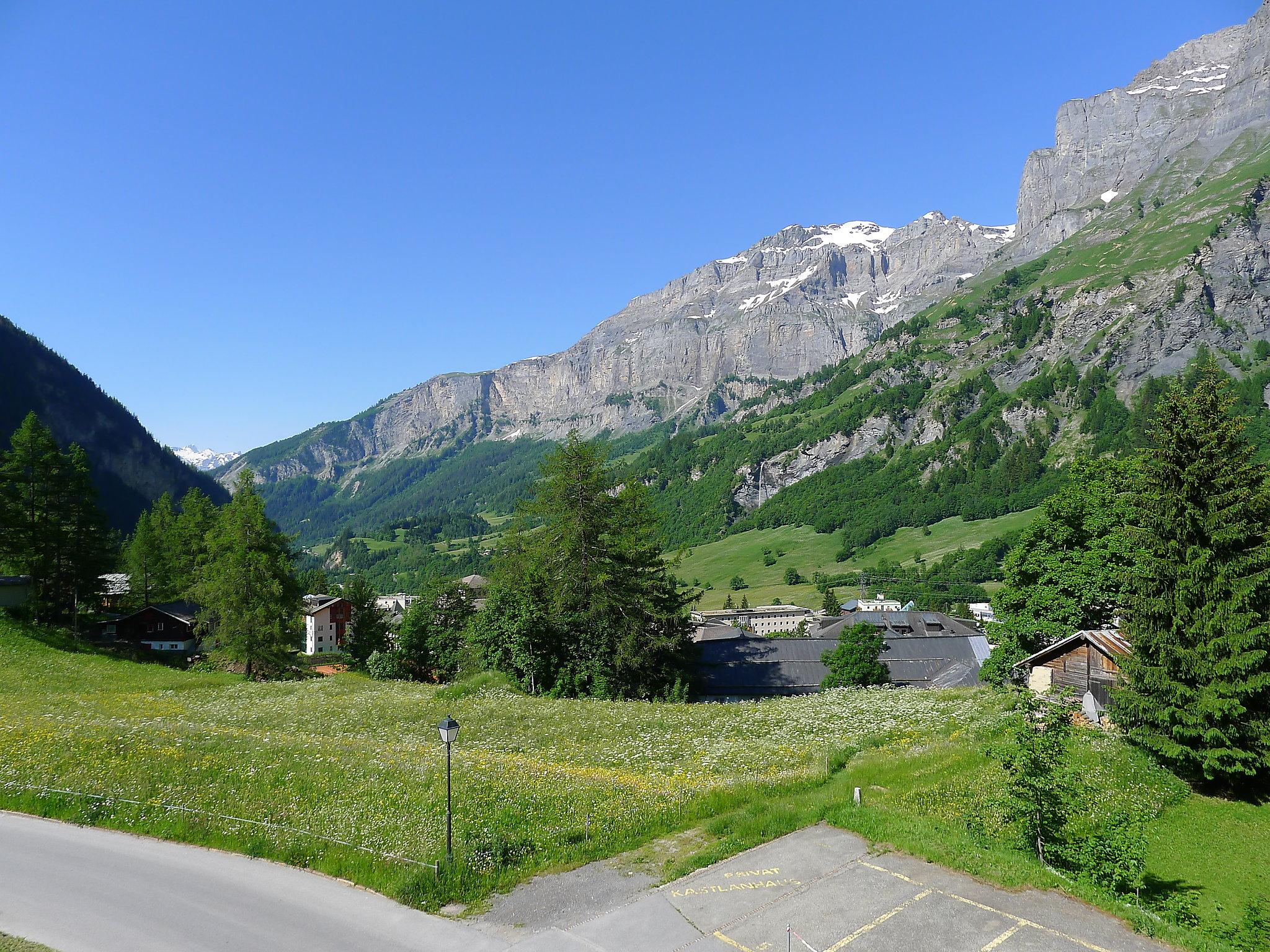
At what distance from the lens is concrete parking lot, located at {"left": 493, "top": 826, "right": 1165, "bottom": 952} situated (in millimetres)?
14234

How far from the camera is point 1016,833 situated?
766 inches

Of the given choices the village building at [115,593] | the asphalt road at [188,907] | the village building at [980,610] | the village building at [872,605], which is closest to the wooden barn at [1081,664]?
the asphalt road at [188,907]

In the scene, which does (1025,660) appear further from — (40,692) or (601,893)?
(40,692)

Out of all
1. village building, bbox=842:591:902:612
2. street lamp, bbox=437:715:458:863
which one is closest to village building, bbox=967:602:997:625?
village building, bbox=842:591:902:612

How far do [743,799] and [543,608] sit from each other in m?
31.9

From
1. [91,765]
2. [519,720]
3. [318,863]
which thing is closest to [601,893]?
[318,863]

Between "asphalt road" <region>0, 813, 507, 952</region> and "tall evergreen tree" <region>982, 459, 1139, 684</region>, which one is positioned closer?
"asphalt road" <region>0, 813, 507, 952</region>

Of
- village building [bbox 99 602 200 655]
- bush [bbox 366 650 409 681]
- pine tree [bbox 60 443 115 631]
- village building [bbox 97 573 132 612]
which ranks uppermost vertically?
pine tree [bbox 60 443 115 631]

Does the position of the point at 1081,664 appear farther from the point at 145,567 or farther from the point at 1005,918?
the point at 145,567

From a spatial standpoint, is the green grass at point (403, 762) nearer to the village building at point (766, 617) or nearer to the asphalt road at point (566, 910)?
the asphalt road at point (566, 910)

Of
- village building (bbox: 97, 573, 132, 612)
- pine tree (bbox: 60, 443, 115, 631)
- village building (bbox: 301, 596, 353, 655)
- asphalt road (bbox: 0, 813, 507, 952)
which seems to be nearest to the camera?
asphalt road (bbox: 0, 813, 507, 952)

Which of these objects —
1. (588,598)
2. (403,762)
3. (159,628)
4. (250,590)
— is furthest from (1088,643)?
(159,628)

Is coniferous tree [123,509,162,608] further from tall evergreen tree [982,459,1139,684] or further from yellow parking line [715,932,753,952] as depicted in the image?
yellow parking line [715,932,753,952]

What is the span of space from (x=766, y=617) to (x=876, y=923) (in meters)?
154
